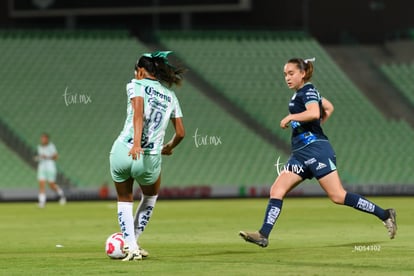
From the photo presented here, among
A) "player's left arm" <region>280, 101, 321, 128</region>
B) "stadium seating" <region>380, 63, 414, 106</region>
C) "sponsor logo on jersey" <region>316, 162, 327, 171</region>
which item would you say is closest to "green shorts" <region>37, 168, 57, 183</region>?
"stadium seating" <region>380, 63, 414, 106</region>

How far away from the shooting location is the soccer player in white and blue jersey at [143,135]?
12672 mm

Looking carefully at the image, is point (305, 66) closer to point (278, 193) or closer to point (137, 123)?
point (278, 193)

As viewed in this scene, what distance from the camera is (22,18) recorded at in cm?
4178

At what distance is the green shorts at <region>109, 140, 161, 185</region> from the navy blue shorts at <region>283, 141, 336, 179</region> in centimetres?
197

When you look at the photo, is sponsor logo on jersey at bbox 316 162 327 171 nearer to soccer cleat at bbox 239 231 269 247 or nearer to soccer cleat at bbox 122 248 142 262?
soccer cleat at bbox 239 231 269 247

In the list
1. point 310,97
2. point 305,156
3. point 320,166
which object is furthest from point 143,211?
point 310,97

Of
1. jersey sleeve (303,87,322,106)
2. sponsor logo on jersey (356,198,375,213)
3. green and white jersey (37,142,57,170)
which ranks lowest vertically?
green and white jersey (37,142,57,170)

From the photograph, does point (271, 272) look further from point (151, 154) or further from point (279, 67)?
point (279, 67)

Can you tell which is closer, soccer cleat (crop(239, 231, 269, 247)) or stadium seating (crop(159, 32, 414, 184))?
soccer cleat (crop(239, 231, 269, 247))

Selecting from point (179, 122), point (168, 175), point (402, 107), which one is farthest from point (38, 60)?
point (179, 122)

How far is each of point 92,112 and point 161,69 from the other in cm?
2410

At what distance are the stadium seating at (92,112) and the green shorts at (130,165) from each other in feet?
68.6

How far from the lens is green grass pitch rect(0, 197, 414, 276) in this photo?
38.8 feet

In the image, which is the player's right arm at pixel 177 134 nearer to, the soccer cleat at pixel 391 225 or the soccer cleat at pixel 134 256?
the soccer cleat at pixel 134 256
